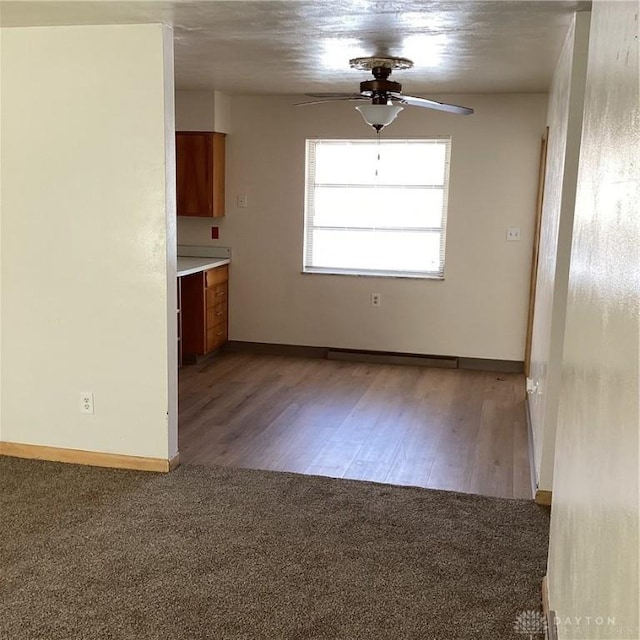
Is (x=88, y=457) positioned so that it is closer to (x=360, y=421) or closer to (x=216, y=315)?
(x=360, y=421)

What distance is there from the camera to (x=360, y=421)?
183 inches

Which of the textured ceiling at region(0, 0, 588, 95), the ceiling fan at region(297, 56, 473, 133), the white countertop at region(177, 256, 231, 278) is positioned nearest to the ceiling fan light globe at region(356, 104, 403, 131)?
the ceiling fan at region(297, 56, 473, 133)

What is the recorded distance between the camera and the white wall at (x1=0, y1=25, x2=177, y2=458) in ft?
11.2

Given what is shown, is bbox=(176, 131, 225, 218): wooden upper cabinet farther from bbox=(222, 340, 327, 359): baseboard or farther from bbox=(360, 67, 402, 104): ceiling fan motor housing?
bbox=(360, 67, 402, 104): ceiling fan motor housing

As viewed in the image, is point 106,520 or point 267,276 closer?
point 106,520

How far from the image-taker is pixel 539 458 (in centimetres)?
351

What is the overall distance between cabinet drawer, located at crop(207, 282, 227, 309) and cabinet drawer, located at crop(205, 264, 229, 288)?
4 centimetres

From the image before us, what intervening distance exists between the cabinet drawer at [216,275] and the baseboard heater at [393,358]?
1119mm

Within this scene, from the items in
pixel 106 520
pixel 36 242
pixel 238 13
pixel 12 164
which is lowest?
pixel 106 520

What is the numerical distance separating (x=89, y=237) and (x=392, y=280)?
313 cm

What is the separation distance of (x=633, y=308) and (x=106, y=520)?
257 centimetres

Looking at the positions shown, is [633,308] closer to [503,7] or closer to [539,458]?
[503,7]

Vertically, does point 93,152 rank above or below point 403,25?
below

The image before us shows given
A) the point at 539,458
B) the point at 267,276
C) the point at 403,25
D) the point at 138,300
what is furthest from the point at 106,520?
the point at 267,276
